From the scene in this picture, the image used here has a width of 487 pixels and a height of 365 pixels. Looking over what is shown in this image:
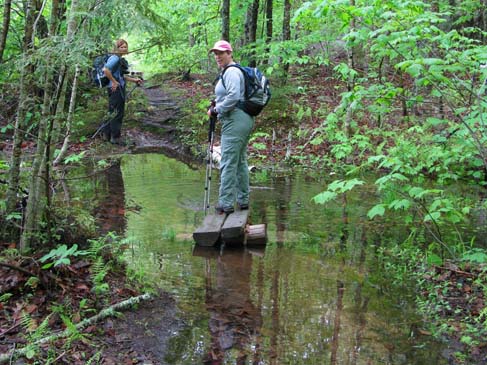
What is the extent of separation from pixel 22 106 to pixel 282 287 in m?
3.31

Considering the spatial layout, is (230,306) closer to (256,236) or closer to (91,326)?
(91,326)

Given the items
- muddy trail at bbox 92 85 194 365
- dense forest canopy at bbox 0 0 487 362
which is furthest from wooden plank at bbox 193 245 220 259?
dense forest canopy at bbox 0 0 487 362

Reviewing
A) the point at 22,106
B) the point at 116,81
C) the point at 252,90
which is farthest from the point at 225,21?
the point at 22,106

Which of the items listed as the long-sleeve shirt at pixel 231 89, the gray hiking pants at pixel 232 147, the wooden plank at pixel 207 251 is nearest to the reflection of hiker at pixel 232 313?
the wooden plank at pixel 207 251

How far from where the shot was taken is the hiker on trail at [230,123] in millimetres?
7043

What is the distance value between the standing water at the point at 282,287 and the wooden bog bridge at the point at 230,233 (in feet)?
0.45

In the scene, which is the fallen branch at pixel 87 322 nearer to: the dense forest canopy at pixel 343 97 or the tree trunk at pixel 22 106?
the dense forest canopy at pixel 343 97

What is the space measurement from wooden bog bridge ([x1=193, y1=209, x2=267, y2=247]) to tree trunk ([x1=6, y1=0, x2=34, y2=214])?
2550 mm

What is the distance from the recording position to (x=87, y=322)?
4.04 meters

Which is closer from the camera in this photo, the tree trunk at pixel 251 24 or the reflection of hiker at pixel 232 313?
the reflection of hiker at pixel 232 313

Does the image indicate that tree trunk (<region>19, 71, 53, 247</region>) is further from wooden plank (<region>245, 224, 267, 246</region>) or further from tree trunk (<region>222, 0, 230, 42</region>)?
tree trunk (<region>222, 0, 230, 42</region>)

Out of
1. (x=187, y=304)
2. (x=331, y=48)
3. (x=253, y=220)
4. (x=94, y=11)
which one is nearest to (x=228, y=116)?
(x=253, y=220)

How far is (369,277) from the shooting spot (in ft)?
19.6

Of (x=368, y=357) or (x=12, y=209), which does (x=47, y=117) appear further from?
(x=368, y=357)
